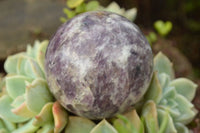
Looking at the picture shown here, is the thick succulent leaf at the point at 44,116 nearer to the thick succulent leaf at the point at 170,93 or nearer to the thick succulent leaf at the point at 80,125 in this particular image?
the thick succulent leaf at the point at 80,125

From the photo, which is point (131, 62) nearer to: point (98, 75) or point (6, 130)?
point (98, 75)

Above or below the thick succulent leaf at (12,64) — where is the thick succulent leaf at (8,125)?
below

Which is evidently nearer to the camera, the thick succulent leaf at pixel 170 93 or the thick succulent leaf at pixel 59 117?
the thick succulent leaf at pixel 59 117

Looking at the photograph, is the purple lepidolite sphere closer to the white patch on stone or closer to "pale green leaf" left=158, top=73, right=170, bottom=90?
the white patch on stone

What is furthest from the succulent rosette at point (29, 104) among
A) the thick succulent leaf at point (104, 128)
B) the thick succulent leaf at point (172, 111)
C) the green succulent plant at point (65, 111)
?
the thick succulent leaf at point (172, 111)

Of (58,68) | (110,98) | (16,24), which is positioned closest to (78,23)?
(58,68)

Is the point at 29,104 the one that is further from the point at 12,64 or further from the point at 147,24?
the point at 147,24
